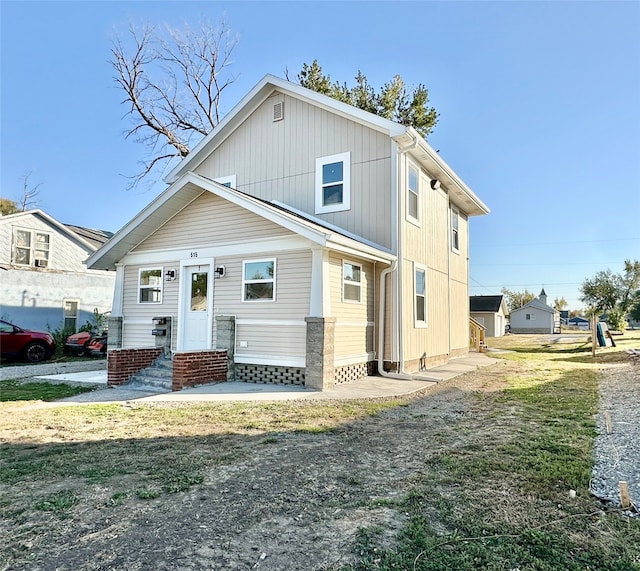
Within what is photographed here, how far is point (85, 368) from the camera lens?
12.6 m

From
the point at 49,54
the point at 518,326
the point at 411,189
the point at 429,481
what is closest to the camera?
the point at 429,481

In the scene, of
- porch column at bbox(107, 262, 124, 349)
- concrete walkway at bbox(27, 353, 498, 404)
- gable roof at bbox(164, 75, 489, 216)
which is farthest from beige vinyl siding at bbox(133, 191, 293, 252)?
gable roof at bbox(164, 75, 489, 216)

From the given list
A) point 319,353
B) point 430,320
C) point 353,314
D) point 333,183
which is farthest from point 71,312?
point 430,320

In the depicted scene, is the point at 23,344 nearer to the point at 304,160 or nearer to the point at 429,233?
the point at 304,160

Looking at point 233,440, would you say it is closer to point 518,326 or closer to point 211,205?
point 211,205

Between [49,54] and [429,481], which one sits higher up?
[49,54]

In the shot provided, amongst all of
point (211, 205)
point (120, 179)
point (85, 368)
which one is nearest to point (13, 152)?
point (120, 179)

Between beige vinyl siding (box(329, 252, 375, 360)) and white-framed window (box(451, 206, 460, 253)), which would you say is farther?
white-framed window (box(451, 206, 460, 253))

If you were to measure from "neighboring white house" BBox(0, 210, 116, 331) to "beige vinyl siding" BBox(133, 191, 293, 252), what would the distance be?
30.1 ft

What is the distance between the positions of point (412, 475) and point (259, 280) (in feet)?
21.1

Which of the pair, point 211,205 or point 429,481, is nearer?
point 429,481

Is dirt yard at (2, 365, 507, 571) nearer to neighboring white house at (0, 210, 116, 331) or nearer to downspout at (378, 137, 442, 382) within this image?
downspout at (378, 137, 442, 382)

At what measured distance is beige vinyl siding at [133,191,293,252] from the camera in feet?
32.0

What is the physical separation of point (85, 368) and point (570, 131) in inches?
743
